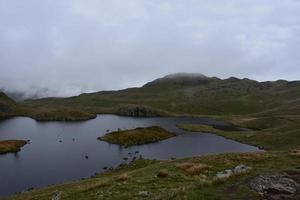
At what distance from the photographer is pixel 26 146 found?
420ft

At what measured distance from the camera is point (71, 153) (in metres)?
113

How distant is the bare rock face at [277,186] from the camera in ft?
64.1

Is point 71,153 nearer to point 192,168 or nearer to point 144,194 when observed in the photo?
point 192,168

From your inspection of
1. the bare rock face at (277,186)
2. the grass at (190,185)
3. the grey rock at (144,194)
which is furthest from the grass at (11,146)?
the bare rock face at (277,186)

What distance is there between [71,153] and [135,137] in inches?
1472

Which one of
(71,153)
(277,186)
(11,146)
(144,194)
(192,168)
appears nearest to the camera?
(277,186)

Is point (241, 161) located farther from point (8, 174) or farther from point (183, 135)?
point (183, 135)

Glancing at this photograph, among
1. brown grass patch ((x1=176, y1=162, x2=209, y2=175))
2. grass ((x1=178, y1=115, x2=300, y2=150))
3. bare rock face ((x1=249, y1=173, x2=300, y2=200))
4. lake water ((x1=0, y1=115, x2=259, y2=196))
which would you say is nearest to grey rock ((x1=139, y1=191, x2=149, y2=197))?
bare rock face ((x1=249, y1=173, x2=300, y2=200))

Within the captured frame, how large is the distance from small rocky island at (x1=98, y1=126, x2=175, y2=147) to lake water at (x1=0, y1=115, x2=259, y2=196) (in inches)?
185

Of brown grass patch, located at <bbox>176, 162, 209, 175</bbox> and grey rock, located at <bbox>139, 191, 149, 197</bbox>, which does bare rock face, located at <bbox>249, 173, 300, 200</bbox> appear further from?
brown grass patch, located at <bbox>176, 162, 209, 175</bbox>

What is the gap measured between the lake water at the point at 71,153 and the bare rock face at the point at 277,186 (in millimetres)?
59526

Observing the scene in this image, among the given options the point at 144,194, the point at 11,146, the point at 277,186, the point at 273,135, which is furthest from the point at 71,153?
the point at 277,186

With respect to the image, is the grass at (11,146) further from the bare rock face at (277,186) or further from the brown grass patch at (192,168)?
the bare rock face at (277,186)

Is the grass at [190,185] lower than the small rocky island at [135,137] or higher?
higher
